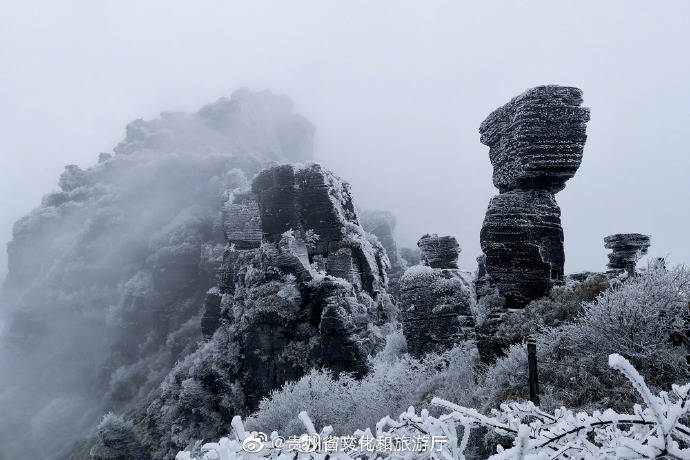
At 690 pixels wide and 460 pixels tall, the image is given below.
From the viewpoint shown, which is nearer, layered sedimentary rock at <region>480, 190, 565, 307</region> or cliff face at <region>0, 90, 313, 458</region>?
layered sedimentary rock at <region>480, 190, 565, 307</region>

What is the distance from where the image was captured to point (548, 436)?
210 centimetres

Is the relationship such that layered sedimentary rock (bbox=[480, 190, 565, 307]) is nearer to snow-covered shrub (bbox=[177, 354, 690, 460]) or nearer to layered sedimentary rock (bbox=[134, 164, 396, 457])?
snow-covered shrub (bbox=[177, 354, 690, 460])

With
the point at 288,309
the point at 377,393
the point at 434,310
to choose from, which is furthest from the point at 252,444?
the point at 288,309

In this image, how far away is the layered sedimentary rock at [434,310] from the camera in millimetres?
13531

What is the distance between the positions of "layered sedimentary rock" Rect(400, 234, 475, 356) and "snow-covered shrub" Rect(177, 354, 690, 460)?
11.0 metres

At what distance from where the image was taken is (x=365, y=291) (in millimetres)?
23688

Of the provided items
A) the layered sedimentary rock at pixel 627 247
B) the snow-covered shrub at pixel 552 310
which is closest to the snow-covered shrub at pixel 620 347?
the snow-covered shrub at pixel 552 310

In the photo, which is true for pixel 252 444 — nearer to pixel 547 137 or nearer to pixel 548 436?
pixel 548 436

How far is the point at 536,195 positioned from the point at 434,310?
5.25 metres

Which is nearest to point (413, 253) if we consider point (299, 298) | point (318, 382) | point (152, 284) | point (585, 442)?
point (152, 284)

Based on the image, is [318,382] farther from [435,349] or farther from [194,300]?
[194,300]

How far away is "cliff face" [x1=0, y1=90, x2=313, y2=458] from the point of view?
1668 inches

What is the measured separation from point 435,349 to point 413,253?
44357 millimetres

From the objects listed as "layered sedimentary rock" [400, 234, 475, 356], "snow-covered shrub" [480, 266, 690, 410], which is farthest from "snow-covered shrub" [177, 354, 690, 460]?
"layered sedimentary rock" [400, 234, 475, 356]
